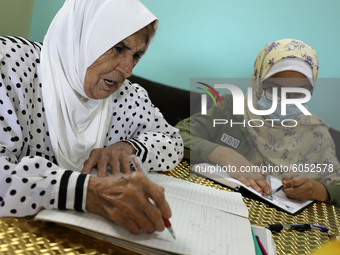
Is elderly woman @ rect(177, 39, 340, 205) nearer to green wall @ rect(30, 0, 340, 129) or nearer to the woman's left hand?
green wall @ rect(30, 0, 340, 129)

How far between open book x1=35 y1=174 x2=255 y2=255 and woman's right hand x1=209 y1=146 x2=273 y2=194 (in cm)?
30

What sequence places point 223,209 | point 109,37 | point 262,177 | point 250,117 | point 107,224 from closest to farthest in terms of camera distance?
point 107,224, point 223,209, point 109,37, point 262,177, point 250,117

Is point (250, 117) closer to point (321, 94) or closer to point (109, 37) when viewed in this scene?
point (321, 94)

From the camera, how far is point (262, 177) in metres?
1.30

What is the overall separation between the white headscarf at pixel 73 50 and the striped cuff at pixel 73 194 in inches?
14.4

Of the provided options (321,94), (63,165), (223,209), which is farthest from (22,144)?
(321,94)

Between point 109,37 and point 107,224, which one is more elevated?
point 109,37

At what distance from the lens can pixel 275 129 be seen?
1.88m

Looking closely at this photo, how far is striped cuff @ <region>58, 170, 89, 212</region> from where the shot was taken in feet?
2.20

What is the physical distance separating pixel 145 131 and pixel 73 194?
68 centimetres

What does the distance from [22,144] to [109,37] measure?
0.40 meters

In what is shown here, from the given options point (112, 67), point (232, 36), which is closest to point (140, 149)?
point (112, 67)

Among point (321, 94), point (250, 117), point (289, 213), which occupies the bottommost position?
point (289, 213)

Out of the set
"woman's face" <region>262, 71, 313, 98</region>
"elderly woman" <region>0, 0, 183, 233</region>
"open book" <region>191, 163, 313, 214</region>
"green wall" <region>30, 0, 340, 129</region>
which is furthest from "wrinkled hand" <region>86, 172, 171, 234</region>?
"green wall" <region>30, 0, 340, 129</region>
